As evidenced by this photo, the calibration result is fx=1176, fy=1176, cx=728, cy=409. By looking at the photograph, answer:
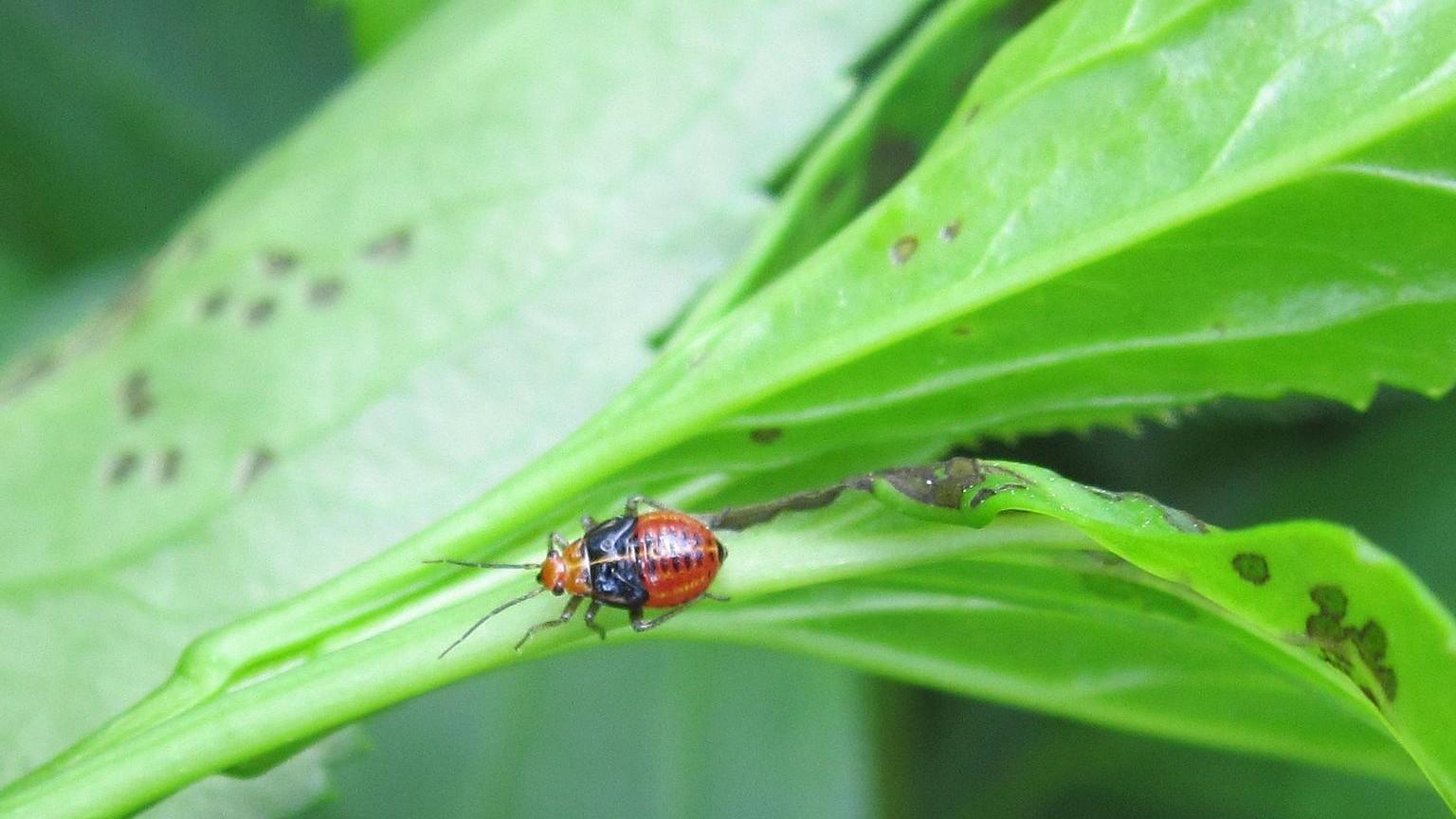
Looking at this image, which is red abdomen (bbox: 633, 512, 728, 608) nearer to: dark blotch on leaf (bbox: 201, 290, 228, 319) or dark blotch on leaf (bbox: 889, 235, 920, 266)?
dark blotch on leaf (bbox: 889, 235, 920, 266)

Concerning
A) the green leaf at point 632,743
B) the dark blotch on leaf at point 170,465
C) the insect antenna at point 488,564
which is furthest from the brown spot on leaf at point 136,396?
the insect antenna at point 488,564

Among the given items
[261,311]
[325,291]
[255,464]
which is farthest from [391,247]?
[255,464]

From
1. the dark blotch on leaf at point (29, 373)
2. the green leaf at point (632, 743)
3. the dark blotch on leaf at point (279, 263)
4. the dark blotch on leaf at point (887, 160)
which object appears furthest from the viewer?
the green leaf at point (632, 743)

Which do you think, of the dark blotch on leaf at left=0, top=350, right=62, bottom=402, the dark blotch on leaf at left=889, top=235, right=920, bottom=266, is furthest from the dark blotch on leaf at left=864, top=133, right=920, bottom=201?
the dark blotch on leaf at left=0, top=350, right=62, bottom=402

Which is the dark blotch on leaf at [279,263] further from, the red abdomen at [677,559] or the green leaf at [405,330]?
the red abdomen at [677,559]

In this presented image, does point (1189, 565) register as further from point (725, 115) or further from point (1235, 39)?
point (725, 115)

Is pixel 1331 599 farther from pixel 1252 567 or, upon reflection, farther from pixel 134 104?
pixel 134 104
